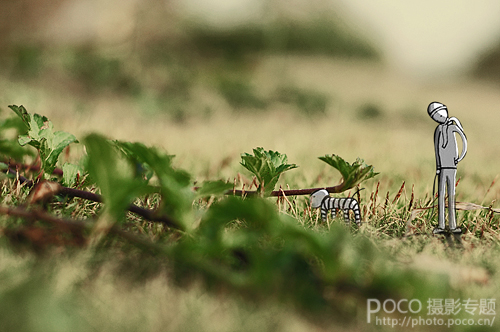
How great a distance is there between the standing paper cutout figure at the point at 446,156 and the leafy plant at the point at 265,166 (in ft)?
1.00

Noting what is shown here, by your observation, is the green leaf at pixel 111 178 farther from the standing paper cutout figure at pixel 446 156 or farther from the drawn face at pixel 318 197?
the standing paper cutout figure at pixel 446 156

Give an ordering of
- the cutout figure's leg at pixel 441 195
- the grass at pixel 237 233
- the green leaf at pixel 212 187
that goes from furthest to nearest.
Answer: the cutout figure's leg at pixel 441 195 < the green leaf at pixel 212 187 < the grass at pixel 237 233

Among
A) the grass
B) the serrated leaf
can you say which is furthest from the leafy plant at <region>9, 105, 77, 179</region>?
the grass

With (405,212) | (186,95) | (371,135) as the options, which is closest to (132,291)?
(405,212)

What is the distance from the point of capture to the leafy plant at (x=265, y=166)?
74 centimetres

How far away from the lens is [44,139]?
0.73 meters

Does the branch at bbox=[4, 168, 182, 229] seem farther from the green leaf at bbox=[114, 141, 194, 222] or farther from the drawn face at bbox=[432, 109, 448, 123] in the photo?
the drawn face at bbox=[432, 109, 448, 123]

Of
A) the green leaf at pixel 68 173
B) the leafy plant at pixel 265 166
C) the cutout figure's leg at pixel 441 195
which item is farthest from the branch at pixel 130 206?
the cutout figure's leg at pixel 441 195

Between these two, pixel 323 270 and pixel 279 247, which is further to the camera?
Result: pixel 279 247

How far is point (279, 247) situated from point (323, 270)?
0.14 meters

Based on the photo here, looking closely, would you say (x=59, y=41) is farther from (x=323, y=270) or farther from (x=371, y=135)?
(x=323, y=270)

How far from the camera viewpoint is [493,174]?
5.26 feet

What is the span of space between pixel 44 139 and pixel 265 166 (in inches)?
15.3

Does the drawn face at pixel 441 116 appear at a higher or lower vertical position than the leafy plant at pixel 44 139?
higher
